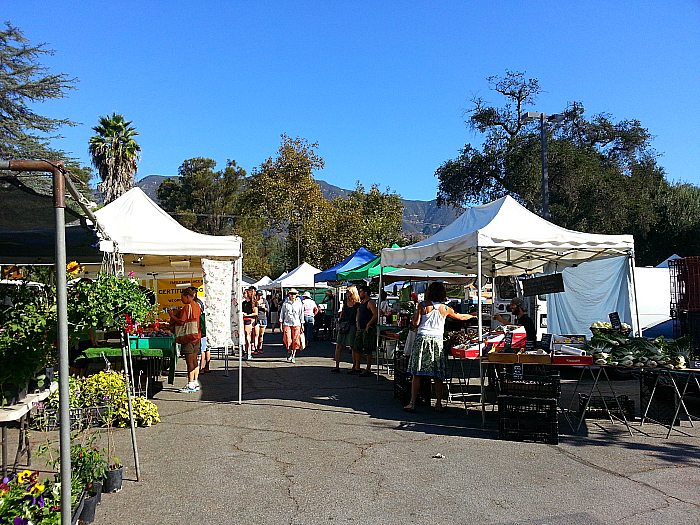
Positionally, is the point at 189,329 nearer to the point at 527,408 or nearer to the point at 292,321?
the point at 527,408

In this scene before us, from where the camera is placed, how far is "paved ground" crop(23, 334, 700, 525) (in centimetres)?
495

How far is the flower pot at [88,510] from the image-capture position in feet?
14.5

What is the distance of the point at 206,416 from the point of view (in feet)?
29.0

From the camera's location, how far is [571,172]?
1320 inches

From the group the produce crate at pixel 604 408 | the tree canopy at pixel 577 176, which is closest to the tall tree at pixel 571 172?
the tree canopy at pixel 577 176

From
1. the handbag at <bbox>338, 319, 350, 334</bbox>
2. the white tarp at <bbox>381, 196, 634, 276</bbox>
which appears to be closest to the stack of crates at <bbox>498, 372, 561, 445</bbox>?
the white tarp at <bbox>381, 196, 634, 276</bbox>

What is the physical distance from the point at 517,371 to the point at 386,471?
94.0 inches

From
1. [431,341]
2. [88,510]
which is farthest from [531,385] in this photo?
[88,510]

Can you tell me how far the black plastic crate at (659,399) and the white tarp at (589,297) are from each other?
6.56 m

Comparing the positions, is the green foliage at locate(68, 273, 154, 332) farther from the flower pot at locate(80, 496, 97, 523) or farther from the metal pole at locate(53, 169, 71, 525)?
the flower pot at locate(80, 496, 97, 523)

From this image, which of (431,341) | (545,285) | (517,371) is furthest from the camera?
(545,285)

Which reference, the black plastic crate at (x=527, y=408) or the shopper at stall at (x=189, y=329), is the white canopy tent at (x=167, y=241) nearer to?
the shopper at stall at (x=189, y=329)

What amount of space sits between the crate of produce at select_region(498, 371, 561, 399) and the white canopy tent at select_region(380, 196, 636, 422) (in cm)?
67

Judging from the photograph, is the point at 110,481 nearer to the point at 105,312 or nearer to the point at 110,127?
the point at 105,312
